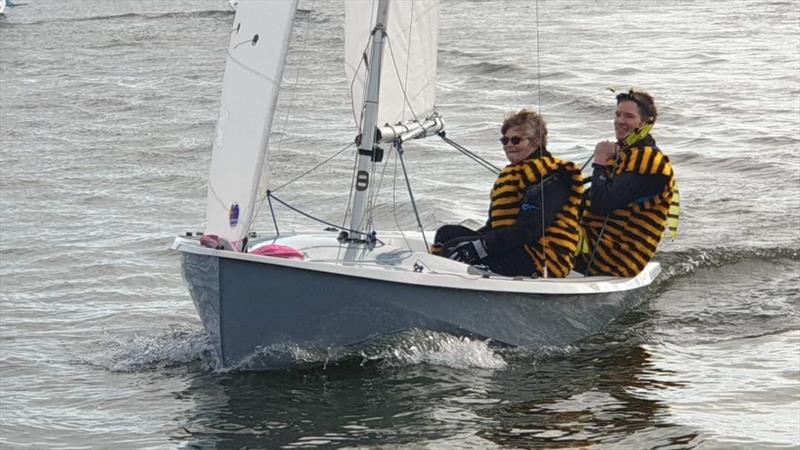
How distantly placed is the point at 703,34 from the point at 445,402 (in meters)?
19.8

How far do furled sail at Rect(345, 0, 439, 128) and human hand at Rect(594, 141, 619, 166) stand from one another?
1.25 metres

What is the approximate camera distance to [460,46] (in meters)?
26.2

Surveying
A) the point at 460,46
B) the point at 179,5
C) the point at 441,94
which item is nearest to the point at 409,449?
Answer: the point at 441,94

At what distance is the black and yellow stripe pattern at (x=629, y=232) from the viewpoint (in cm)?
943

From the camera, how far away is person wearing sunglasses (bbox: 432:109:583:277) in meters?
8.81

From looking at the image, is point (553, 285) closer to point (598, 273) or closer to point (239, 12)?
point (598, 273)

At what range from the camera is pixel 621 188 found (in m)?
9.27

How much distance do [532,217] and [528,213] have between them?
39mm

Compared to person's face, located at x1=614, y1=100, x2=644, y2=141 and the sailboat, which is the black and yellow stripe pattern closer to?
person's face, located at x1=614, y1=100, x2=644, y2=141

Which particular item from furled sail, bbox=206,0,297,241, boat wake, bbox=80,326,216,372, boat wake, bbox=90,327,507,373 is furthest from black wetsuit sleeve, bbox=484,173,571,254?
boat wake, bbox=80,326,216,372

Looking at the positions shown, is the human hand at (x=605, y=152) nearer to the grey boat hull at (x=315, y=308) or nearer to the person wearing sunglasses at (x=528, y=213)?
the person wearing sunglasses at (x=528, y=213)

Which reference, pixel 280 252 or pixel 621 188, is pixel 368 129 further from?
pixel 621 188

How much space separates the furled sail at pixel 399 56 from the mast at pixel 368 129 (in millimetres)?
188

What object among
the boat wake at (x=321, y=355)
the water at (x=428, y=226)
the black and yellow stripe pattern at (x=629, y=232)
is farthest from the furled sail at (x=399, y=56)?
the water at (x=428, y=226)
